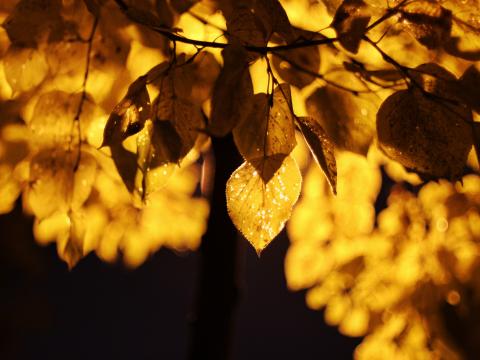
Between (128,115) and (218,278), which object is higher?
(128,115)

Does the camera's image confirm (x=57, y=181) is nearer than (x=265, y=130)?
No

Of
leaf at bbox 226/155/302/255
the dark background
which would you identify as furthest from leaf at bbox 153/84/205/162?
the dark background

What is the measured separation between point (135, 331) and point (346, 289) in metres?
10.1

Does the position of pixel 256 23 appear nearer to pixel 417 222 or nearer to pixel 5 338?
pixel 417 222

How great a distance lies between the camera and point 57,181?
1.06 metres

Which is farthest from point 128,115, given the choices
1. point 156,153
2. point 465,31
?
point 465,31

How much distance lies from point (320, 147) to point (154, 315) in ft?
38.3

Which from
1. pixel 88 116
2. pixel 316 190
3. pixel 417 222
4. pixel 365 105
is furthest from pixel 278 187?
pixel 417 222

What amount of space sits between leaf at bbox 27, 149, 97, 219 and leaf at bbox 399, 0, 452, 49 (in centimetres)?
72

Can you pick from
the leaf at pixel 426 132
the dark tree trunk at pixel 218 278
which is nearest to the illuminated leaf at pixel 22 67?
the leaf at pixel 426 132

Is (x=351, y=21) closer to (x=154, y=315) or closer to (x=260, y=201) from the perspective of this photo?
(x=260, y=201)

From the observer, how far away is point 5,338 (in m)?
7.84

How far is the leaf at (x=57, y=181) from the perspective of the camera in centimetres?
104

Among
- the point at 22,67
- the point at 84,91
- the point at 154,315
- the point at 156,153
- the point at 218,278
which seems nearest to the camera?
the point at 156,153
